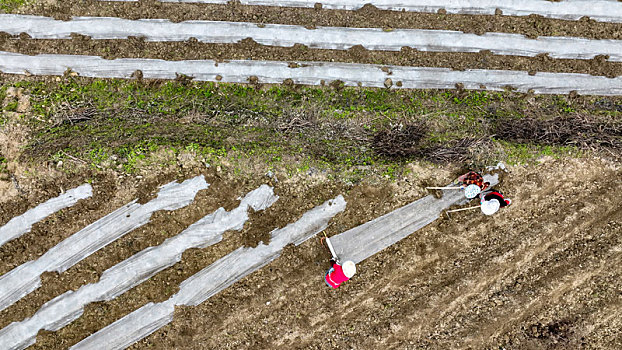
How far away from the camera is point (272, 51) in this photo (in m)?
10.1

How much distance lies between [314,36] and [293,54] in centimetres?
82

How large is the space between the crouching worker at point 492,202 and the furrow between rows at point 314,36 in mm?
4442

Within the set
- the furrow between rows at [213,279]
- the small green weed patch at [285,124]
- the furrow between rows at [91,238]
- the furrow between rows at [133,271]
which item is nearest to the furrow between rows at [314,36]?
the small green weed patch at [285,124]

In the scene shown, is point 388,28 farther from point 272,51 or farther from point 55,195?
point 55,195

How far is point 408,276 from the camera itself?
936 centimetres

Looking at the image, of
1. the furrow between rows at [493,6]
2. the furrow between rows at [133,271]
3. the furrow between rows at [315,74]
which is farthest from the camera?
the furrow between rows at [493,6]

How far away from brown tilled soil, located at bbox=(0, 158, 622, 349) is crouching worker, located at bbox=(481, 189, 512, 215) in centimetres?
45

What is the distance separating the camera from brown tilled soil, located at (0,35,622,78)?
9.80 meters

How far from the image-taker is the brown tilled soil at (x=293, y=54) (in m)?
9.80

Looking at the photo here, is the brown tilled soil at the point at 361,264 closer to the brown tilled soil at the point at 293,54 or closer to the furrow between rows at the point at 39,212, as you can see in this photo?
the brown tilled soil at the point at 293,54

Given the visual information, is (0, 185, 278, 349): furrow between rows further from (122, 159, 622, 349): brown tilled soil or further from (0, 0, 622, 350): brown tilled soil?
(122, 159, 622, 349): brown tilled soil

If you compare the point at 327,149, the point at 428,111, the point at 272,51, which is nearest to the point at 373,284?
the point at 327,149

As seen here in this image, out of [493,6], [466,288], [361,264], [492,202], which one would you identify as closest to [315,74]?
[361,264]

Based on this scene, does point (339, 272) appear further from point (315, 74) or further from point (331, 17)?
point (331, 17)
